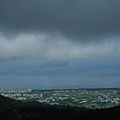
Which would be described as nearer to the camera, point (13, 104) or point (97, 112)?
point (97, 112)

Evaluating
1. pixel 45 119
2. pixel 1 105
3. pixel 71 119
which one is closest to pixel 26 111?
pixel 45 119

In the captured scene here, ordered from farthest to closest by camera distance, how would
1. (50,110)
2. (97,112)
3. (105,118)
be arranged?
(50,110) < (97,112) < (105,118)

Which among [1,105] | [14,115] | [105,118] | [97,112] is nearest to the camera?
[105,118]

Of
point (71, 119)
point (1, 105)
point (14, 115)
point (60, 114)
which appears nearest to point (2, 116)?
point (14, 115)

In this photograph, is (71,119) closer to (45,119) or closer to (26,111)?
(45,119)

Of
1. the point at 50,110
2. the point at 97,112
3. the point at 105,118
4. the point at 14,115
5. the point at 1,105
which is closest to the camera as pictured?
the point at 105,118

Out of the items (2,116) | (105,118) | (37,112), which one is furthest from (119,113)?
(2,116)

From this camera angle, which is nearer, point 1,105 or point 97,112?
point 97,112

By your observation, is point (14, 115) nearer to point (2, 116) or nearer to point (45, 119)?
point (2, 116)
